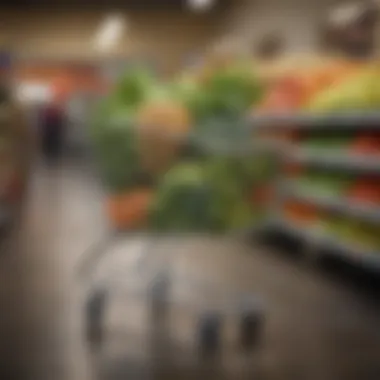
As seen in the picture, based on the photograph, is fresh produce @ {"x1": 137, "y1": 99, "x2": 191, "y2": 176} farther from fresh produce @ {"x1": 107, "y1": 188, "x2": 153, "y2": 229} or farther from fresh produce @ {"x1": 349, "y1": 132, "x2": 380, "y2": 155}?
fresh produce @ {"x1": 349, "y1": 132, "x2": 380, "y2": 155}

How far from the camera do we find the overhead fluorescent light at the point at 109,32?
692 mm

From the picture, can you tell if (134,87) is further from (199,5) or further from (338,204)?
(338,204)

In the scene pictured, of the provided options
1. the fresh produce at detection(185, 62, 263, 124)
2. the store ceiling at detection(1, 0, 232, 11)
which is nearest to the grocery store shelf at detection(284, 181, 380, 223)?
the fresh produce at detection(185, 62, 263, 124)

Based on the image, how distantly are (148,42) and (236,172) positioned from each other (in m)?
0.16

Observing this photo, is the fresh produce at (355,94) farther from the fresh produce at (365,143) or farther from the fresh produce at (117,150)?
the fresh produce at (117,150)

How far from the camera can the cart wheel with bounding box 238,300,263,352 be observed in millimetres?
730

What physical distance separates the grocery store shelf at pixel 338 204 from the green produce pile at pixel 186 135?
4cm

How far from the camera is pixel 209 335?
2.70ft

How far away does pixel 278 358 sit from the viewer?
799 mm

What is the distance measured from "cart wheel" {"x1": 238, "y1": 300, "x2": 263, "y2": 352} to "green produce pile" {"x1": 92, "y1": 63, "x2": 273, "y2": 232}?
116mm

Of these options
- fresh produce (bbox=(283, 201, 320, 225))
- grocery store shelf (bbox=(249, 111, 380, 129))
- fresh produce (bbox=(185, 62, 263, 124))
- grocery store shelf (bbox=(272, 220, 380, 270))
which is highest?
fresh produce (bbox=(185, 62, 263, 124))

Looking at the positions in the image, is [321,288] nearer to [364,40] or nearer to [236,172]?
[236,172]

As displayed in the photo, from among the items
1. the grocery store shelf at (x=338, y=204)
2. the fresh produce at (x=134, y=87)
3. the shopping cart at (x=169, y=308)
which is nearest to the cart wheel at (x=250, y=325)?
the shopping cart at (x=169, y=308)

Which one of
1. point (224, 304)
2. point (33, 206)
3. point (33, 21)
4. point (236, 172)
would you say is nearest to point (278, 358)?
point (224, 304)
